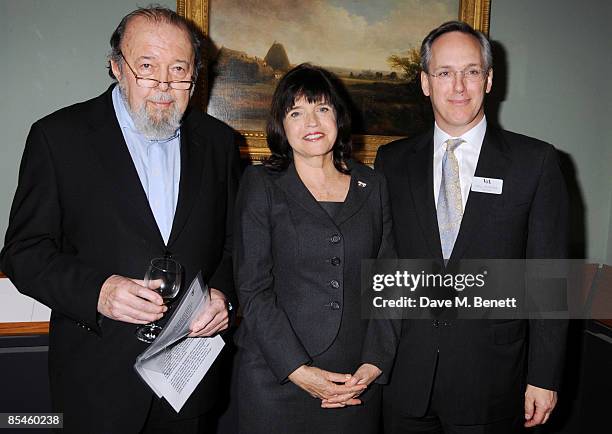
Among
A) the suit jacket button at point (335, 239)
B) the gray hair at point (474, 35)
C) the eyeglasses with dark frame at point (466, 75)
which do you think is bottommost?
the suit jacket button at point (335, 239)

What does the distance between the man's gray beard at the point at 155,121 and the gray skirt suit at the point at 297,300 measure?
351mm

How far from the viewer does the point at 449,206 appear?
1.98 meters

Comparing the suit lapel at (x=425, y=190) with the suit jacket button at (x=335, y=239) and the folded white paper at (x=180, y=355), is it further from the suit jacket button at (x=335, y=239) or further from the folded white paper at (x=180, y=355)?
the folded white paper at (x=180, y=355)

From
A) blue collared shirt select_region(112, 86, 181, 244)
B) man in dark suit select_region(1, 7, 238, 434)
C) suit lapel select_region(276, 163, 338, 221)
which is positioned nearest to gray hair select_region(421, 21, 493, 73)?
suit lapel select_region(276, 163, 338, 221)

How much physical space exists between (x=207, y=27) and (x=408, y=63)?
4.55ft

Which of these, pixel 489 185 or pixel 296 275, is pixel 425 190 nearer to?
pixel 489 185

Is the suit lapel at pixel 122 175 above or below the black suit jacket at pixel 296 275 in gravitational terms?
above

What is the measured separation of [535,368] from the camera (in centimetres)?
195

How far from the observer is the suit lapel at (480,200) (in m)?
1.92

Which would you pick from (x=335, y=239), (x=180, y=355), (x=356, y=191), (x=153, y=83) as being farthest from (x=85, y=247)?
(x=356, y=191)

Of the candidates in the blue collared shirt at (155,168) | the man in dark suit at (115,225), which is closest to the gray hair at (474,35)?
the man in dark suit at (115,225)

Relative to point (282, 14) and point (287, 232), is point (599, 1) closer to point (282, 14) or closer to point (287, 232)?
point (282, 14)

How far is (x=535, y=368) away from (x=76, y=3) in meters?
3.17

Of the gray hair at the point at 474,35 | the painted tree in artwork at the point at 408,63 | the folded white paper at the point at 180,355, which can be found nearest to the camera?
the folded white paper at the point at 180,355
